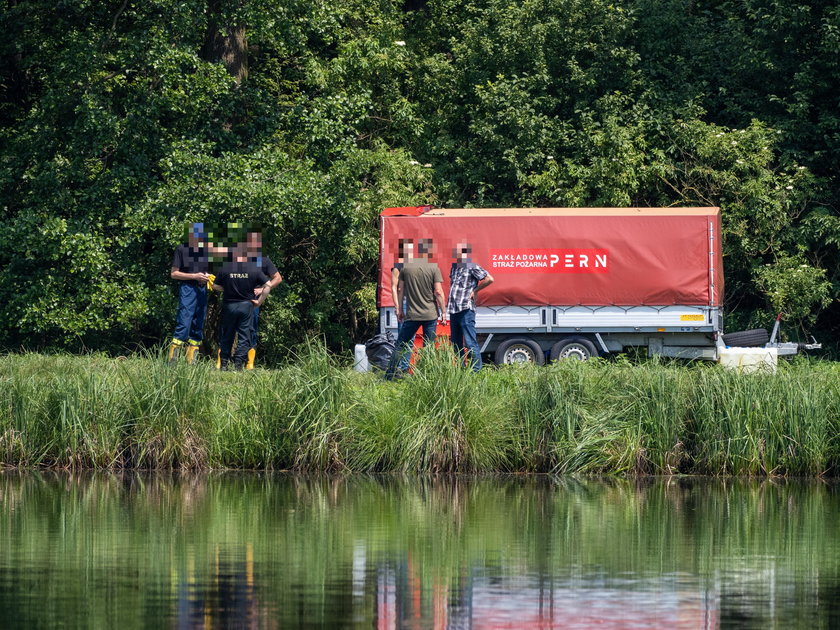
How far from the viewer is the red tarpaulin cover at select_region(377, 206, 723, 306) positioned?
25.1 metres

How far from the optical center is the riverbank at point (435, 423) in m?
14.2

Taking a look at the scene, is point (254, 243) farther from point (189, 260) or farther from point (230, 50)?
point (230, 50)

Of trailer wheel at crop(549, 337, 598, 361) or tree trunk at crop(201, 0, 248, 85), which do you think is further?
tree trunk at crop(201, 0, 248, 85)

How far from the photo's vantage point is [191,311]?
1841 cm

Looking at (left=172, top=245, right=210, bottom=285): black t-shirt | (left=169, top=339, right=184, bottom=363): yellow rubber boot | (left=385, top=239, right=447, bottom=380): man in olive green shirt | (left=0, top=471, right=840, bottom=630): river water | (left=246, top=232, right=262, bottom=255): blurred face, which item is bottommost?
(left=0, top=471, right=840, bottom=630): river water

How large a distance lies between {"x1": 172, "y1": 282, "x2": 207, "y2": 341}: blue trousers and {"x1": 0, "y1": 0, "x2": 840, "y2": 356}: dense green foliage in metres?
6.28

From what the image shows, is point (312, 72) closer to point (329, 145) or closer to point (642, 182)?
point (329, 145)

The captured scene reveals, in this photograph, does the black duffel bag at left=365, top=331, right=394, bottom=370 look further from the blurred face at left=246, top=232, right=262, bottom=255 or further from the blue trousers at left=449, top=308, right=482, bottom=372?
the blue trousers at left=449, top=308, right=482, bottom=372

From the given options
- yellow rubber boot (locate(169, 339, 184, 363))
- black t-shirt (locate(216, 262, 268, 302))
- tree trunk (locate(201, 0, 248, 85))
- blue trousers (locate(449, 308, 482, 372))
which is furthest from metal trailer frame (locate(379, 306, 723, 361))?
yellow rubber boot (locate(169, 339, 184, 363))

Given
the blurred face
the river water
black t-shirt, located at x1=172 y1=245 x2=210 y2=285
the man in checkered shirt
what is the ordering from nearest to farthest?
the river water < the man in checkered shirt < black t-shirt, located at x1=172 y1=245 x2=210 y2=285 < the blurred face

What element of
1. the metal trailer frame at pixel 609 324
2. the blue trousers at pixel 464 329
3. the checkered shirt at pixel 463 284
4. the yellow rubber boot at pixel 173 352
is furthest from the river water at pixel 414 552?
the metal trailer frame at pixel 609 324

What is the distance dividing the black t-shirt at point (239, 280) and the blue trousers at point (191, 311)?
0.89ft

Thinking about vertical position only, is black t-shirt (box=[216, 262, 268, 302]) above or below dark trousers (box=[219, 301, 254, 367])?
above

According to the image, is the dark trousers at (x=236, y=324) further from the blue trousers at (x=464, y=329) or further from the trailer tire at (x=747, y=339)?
the trailer tire at (x=747, y=339)
